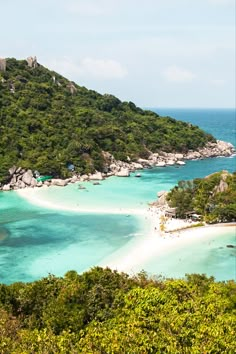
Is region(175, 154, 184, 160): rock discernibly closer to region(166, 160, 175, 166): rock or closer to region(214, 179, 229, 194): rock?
region(166, 160, 175, 166): rock

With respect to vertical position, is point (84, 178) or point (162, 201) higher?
point (84, 178)

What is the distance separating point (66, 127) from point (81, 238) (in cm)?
3894

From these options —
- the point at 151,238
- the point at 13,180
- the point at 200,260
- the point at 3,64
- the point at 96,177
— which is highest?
the point at 3,64

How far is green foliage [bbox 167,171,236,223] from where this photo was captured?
1624 inches

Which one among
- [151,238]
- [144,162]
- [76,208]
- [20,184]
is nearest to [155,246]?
[151,238]

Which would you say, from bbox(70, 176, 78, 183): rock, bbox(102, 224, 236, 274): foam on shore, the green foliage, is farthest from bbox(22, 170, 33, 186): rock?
bbox(102, 224, 236, 274): foam on shore

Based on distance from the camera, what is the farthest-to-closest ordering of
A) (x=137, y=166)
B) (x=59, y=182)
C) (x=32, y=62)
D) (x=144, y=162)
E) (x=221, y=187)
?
1. (x=32, y=62)
2. (x=144, y=162)
3. (x=137, y=166)
4. (x=59, y=182)
5. (x=221, y=187)

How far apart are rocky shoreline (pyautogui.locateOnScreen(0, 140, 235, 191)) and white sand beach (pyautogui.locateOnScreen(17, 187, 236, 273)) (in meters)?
12.0

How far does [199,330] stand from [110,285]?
8.61m

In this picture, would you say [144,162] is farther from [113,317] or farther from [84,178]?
[113,317]

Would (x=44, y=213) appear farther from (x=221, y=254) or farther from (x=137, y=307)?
(x=137, y=307)

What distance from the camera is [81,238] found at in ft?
124

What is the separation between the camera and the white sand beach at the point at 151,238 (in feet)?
105

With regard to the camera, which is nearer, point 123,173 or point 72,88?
point 123,173
